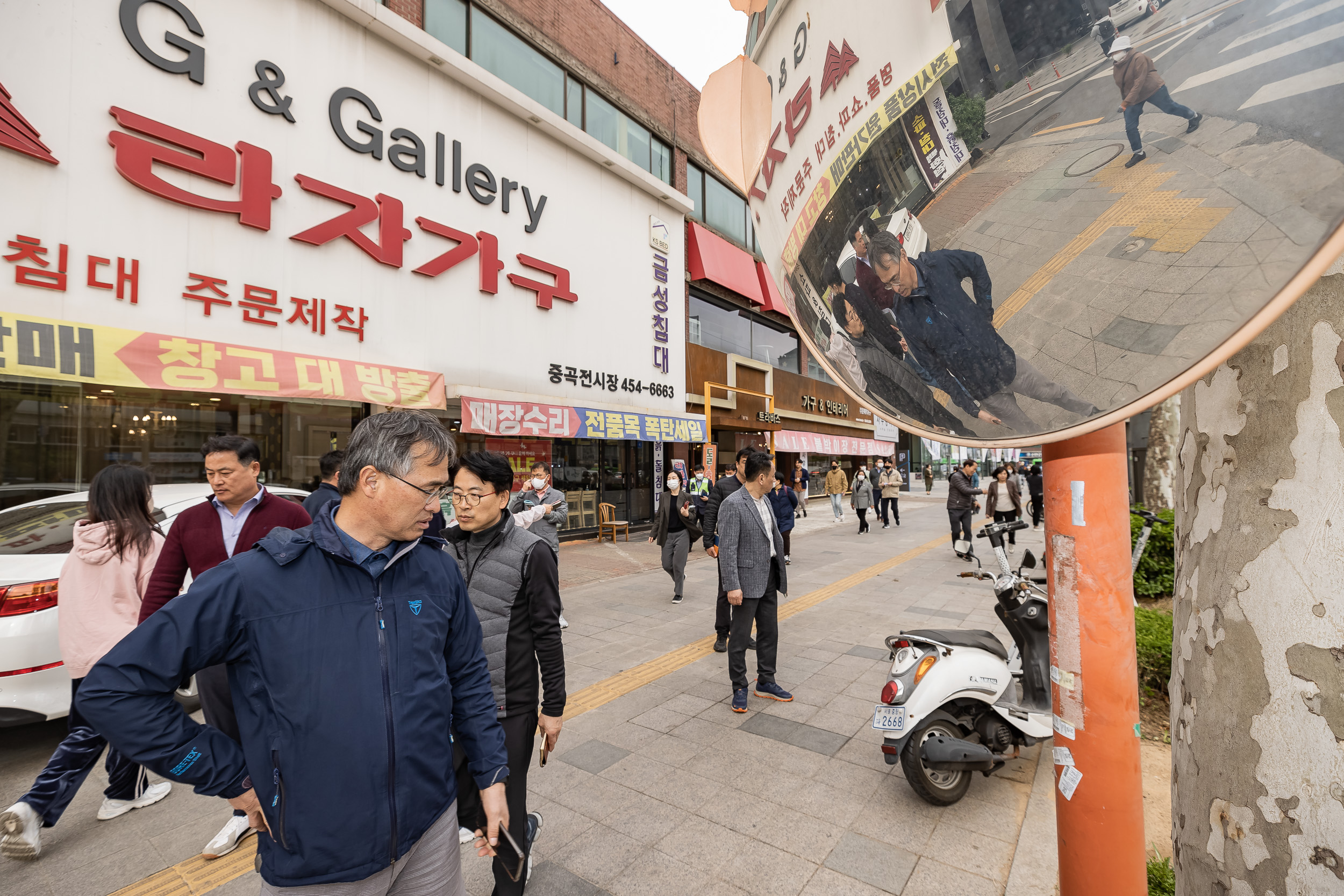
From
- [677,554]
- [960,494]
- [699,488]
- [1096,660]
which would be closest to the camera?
[1096,660]

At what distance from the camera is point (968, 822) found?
2.88m

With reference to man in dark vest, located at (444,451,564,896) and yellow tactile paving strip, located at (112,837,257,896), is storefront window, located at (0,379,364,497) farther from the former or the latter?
man in dark vest, located at (444,451,564,896)

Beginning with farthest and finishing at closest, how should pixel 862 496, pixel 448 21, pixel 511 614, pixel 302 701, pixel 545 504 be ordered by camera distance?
pixel 862 496
pixel 448 21
pixel 545 504
pixel 511 614
pixel 302 701

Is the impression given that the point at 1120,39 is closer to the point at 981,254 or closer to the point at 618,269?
the point at 981,254

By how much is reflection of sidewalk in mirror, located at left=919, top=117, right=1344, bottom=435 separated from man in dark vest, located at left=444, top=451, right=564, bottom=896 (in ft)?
5.93

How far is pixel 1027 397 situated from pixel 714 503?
5.17 m

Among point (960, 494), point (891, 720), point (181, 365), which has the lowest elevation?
point (891, 720)

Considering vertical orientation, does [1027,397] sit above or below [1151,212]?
below

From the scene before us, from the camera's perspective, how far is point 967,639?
3.31m

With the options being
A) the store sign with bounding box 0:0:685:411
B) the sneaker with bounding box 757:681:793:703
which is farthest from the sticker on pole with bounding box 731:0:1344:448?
the store sign with bounding box 0:0:685:411

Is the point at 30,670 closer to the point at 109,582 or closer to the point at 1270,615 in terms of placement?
the point at 109,582

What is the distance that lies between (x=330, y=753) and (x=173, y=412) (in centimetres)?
911

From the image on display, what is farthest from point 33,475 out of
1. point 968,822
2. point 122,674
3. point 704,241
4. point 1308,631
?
point 704,241

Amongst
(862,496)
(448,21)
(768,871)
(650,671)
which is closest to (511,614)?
(768,871)
